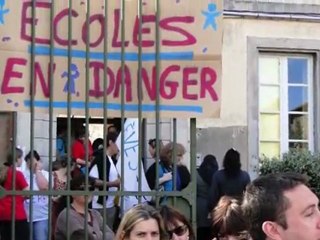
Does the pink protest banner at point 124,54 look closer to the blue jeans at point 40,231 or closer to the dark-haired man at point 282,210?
the dark-haired man at point 282,210

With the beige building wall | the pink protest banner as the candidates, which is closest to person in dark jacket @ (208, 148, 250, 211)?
the beige building wall

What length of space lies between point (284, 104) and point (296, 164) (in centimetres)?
119

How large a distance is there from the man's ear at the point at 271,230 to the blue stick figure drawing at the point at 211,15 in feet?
8.58

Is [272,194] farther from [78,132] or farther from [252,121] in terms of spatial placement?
[252,121]

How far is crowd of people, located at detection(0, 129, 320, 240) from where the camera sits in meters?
3.14

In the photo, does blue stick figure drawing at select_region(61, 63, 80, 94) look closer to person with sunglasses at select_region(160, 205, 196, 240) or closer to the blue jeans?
person with sunglasses at select_region(160, 205, 196, 240)

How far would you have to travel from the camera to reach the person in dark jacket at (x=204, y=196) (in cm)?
938

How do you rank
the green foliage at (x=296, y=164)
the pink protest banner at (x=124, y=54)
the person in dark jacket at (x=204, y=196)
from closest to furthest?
1. the pink protest banner at (x=124, y=54)
2. the person in dark jacket at (x=204, y=196)
3. the green foliage at (x=296, y=164)

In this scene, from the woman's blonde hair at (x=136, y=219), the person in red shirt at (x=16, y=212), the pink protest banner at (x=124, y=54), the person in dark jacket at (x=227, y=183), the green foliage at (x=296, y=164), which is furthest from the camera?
the green foliage at (x=296, y=164)

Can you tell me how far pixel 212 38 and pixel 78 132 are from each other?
5.21 m

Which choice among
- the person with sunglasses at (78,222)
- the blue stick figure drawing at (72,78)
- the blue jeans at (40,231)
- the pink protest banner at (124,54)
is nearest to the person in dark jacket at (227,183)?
the blue jeans at (40,231)

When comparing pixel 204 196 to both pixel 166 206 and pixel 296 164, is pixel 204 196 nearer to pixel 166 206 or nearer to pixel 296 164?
pixel 296 164

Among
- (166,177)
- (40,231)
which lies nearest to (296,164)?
(166,177)

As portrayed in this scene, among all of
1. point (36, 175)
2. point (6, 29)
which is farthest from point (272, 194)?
point (36, 175)
